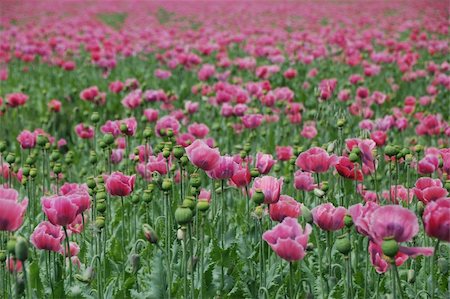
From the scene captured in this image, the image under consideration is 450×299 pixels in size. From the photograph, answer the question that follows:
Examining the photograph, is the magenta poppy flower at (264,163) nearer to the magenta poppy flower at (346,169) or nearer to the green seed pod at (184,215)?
the magenta poppy flower at (346,169)

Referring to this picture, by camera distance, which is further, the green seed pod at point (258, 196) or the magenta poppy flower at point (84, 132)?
the magenta poppy flower at point (84, 132)

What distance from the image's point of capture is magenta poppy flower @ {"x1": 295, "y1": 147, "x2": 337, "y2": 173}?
2.71 metres

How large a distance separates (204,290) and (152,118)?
2.34 metres

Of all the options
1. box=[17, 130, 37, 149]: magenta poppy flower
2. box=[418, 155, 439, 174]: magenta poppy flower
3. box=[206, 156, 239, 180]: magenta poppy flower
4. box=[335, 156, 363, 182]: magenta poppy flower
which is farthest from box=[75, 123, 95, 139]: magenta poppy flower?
box=[418, 155, 439, 174]: magenta poppy flower

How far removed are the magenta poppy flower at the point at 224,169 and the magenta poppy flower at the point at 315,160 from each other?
32cm

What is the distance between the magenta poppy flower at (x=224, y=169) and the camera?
256cm

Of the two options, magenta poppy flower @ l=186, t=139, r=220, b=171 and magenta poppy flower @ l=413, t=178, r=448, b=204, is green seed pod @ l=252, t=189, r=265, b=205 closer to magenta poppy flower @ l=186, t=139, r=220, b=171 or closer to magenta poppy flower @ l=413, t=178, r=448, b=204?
magenta poppy flower @ l=186, t=139, r=220, b=171

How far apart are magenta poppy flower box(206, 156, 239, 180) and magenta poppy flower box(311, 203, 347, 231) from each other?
50cm

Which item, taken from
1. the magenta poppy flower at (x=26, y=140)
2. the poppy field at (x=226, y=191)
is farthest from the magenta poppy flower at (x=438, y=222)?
the magenta poppy flower at (x=26, y=140)

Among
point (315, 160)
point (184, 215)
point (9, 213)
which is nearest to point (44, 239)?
point (9, 213)

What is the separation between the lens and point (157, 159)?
10.7ft

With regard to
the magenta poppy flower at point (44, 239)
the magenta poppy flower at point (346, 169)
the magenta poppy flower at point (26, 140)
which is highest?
the magenta poppy flower at point (346, 169)

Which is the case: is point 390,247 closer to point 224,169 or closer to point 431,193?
point 431,193

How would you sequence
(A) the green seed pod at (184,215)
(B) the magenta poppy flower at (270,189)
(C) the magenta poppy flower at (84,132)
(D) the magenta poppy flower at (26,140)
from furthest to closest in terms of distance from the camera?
(C) the magenta poppy flower at (84,132) → (D) the magenta poppy flower at (26,140) → (B) the magenta poppy flower at (270,189) → (A) the green seed pod at (184,215)
